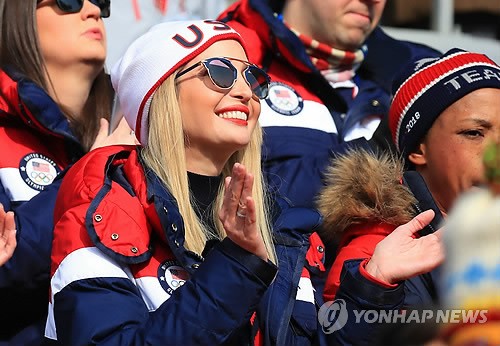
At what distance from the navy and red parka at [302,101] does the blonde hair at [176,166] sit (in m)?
0.53

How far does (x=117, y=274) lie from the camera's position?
2.62 metres

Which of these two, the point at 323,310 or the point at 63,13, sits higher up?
the point at 63,13

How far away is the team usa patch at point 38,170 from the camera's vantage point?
343cm

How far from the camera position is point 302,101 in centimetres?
398

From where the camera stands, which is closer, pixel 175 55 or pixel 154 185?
pixel 154 185

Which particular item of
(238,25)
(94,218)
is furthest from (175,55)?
(238,25)

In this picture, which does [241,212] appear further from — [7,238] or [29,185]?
[29,185]

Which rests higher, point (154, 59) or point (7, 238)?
point (154, 59)

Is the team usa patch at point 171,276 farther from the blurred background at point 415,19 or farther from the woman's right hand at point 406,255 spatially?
the blurred background at point 415,19

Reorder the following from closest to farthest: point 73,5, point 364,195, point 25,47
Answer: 1. point 364,195
2. point 25,47
3. point 73,5

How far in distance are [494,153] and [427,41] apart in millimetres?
4674

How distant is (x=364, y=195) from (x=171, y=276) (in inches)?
28.5

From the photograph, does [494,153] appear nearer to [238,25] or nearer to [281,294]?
[281,294]

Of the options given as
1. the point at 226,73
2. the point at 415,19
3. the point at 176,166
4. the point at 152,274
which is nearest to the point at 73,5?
the point at 226,73
